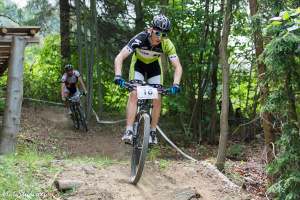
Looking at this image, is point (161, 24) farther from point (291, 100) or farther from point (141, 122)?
point (291, 100)

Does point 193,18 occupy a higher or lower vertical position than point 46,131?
higher

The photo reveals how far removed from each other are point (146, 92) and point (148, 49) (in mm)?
794

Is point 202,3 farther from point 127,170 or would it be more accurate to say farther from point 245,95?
point 127,170

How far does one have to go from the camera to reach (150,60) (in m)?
7.31

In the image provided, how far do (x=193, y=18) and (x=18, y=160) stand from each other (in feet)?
28.8

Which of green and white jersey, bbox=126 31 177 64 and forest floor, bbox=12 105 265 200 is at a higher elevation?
green and white jersey, bbox=126 31 177 64

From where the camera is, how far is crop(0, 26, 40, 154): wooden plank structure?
34.9ft

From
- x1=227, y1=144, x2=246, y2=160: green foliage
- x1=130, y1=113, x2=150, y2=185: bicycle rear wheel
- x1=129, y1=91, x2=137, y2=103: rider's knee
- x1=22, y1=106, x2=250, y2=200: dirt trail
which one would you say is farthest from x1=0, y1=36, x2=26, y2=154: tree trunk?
x1=227, y1=144, x2=246, y2=160: green foliage

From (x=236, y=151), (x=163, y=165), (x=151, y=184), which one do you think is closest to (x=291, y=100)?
(x=151, y=184)

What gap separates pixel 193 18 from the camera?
14602 millimetres

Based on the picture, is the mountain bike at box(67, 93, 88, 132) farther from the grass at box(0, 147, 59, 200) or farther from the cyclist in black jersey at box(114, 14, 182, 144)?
the cyclist in black jersey at box(114, 14, 182, 144)

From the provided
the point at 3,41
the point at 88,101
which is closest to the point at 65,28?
the point at 88,101

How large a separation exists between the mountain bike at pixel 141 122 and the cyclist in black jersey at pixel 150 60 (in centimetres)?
11

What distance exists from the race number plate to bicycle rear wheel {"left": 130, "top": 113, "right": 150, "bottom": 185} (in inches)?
10.4
